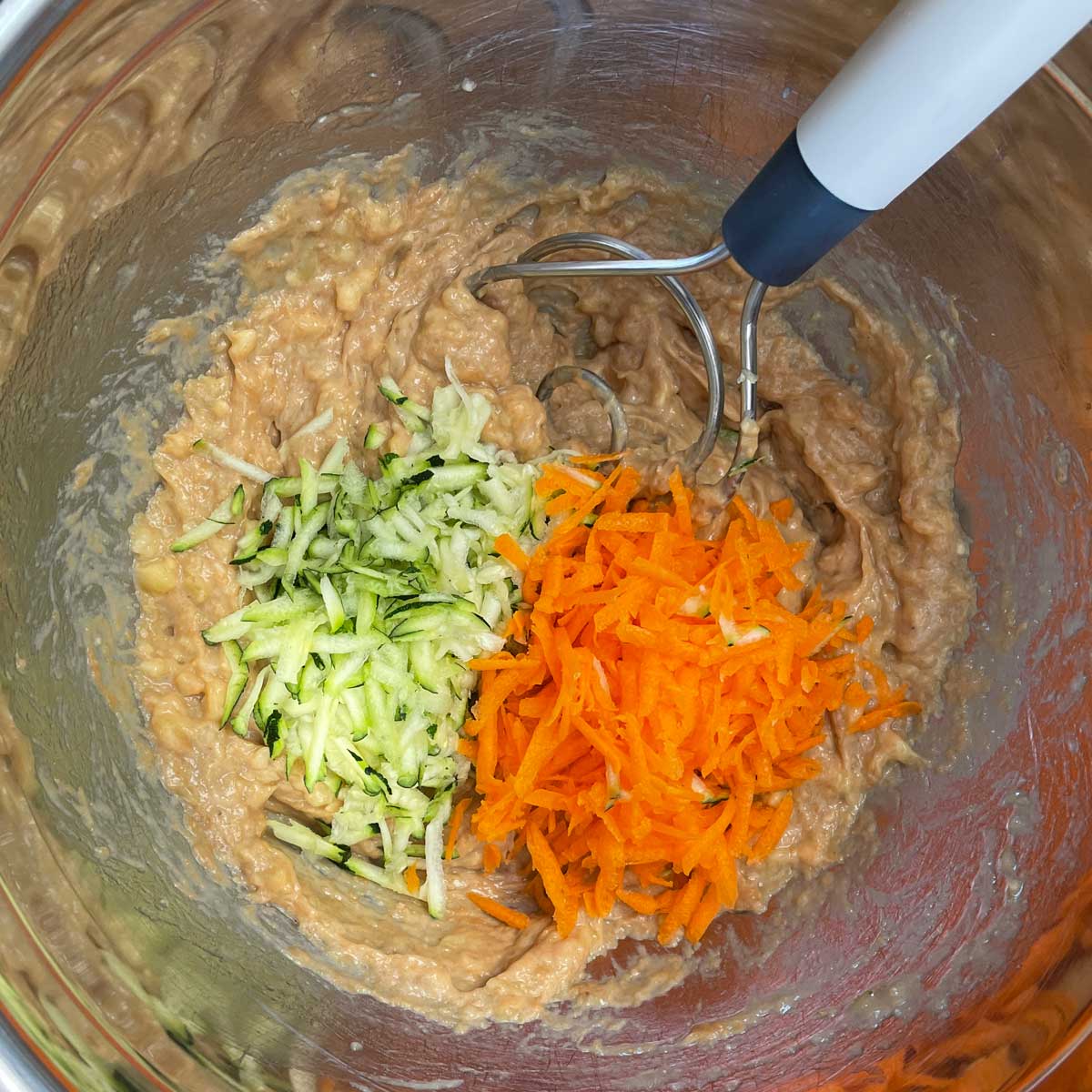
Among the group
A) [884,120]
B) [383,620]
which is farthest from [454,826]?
[884,120]

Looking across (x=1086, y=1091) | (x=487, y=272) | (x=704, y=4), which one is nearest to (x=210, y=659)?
(x=487, y=272)

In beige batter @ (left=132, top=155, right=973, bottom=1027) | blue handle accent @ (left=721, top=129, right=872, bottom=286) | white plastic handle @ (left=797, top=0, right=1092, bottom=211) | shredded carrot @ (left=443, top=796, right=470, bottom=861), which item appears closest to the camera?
white plastic handle @ (left=797, top=0, right=1092, bottom=211)

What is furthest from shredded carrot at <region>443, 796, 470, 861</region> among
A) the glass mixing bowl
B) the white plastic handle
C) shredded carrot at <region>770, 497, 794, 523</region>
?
the white plastic handle

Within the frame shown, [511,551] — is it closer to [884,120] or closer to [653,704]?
[653,704]

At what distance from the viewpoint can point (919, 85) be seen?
1026 mm

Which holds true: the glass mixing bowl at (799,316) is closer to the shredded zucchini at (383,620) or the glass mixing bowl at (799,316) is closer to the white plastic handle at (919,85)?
the shredded zucchini at (383,620)

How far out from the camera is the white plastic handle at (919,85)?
37.9 inches

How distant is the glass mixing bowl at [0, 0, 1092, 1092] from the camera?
1.22 metres

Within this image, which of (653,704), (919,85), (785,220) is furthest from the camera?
(653,704)

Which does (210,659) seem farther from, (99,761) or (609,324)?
(609,324)

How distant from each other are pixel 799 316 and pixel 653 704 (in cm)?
74

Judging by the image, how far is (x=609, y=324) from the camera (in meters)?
1.74

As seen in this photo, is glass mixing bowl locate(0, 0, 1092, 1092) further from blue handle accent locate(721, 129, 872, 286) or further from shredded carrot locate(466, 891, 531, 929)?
blue handle accent locate(721, 129, 872, 286)

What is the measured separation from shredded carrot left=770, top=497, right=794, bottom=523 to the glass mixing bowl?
0.95ft
